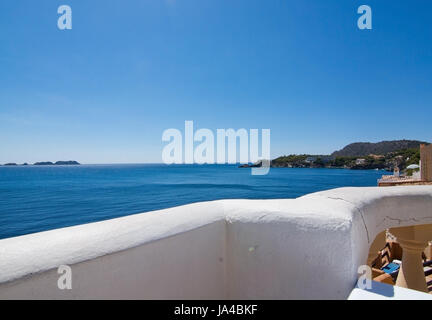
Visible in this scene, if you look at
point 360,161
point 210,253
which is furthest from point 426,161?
point 360,161

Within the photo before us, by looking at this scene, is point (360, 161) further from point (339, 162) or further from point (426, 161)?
point (426, 161)

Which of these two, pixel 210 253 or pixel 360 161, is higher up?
pixel 210 253

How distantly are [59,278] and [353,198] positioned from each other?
72.0 inches

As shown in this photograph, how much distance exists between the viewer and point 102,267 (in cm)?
110

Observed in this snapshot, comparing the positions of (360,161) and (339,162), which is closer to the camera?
(360,161)

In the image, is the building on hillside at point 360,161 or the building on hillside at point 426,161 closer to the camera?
the building on hillside at point 426,161

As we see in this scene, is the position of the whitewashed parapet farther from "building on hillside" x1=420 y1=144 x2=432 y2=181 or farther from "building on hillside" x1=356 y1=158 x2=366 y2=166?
"building on hillside" x1=356 y1=158 x2=366 y2=166

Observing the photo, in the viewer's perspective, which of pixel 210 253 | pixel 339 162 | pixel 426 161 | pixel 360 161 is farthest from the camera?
pixel 339 162

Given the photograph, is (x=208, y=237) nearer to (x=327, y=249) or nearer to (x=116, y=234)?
(x=116, y=234)

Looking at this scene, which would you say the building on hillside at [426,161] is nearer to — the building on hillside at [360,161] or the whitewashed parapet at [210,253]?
the whitewashed parapet at [210,253]

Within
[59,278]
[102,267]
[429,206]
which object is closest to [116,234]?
[102,267]

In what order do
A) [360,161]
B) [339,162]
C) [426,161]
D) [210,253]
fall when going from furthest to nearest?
[339,162], [360,161], [426,161], [210,253]

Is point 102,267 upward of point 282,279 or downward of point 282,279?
upward

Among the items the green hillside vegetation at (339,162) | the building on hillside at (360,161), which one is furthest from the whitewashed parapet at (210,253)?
the building on hillside at (360,161)
